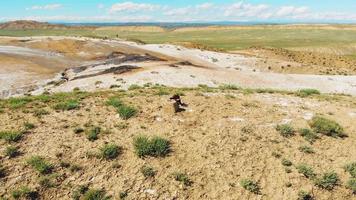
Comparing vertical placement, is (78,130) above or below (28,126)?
below

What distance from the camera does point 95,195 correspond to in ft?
43.6

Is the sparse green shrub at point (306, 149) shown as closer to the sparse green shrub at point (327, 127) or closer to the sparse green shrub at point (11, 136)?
the sparse green shrub at point (327, 127)

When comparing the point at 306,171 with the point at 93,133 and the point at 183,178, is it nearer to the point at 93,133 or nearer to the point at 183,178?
the point at 183,178

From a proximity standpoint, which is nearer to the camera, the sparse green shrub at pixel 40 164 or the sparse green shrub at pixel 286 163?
the sparse green shrub at pixel 40 164

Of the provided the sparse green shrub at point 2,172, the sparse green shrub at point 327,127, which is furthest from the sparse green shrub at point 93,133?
the sparse green shrub at point 327,127

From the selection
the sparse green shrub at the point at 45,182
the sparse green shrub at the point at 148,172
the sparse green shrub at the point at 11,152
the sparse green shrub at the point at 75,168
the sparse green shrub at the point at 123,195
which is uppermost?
the sparse green shrub at the point at 11,152

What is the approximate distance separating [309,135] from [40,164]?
11.5 meters

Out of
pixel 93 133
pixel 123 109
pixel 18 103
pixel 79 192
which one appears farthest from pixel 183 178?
pixel 18 103

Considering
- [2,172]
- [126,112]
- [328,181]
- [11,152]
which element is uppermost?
[126,112]

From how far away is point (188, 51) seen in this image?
77125 mm

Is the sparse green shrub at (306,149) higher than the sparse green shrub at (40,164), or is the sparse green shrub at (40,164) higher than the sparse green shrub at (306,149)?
the sparse green shrub at (40,164)

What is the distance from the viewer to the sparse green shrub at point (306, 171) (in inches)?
602

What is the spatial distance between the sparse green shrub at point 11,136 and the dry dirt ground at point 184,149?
228 millimetres

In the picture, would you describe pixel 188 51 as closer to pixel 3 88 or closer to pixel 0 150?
pixel 3 88
